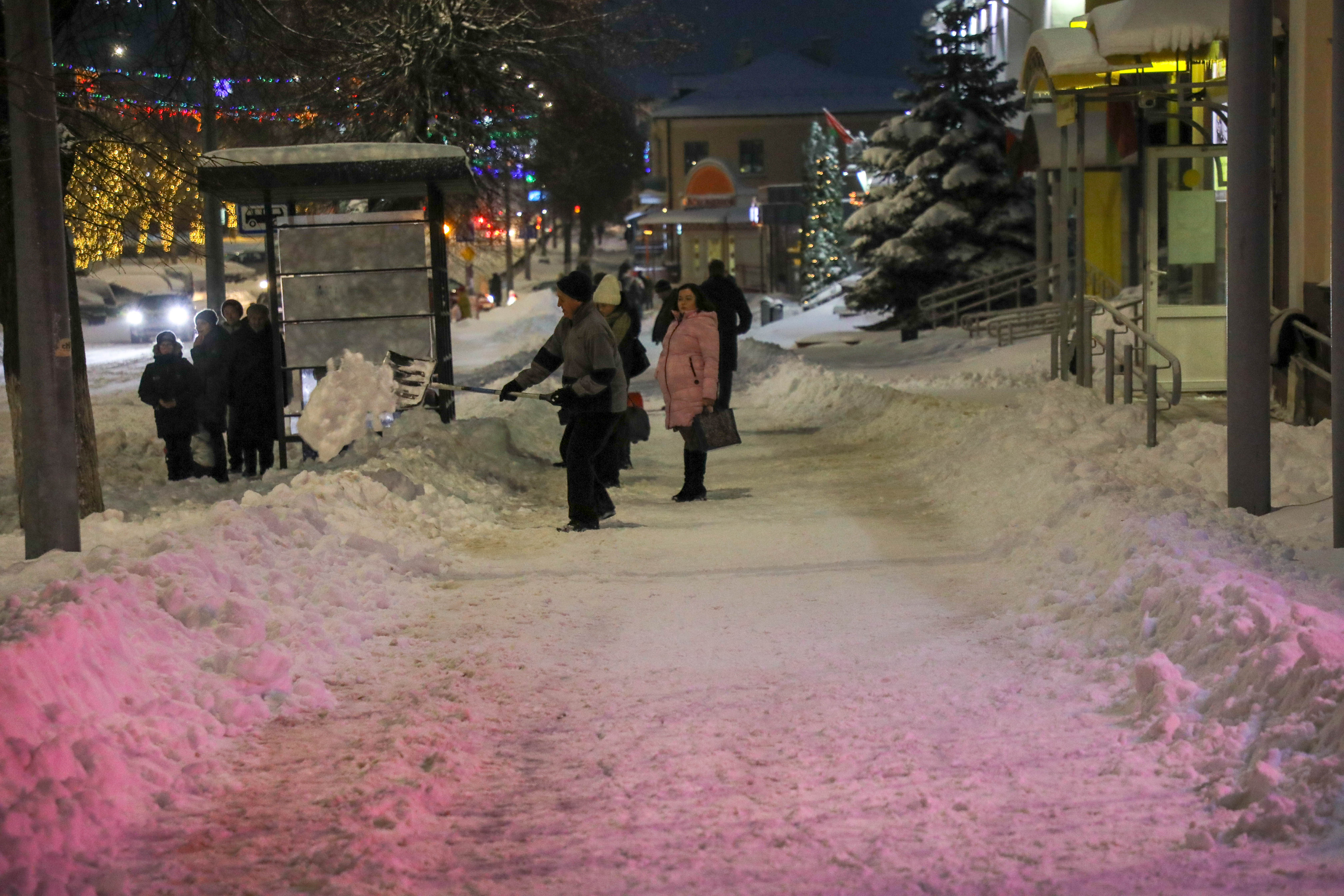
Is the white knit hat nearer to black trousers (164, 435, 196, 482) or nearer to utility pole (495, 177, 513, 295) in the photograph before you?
black trousers (164, 435, 196, 482)

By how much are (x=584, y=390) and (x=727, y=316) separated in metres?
5.25

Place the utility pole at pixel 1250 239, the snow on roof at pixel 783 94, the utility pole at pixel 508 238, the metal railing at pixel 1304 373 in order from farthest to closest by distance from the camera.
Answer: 1. the snow on roof at pixel 783 94
2. the utility pole at pixel 508 238
3. the metal railing at pixel 1304 373
4. the utility pole at pixel 1250 239

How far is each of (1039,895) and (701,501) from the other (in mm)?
7351

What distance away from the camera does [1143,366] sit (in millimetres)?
14070

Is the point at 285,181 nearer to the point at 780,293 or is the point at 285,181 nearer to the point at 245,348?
the point at 245,348

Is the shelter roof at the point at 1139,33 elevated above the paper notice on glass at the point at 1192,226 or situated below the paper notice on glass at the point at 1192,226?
above

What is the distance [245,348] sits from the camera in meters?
→ 13.3

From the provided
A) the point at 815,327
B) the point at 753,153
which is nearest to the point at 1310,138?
the point at 815,327

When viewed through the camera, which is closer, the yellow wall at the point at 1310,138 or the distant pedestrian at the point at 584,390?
the distant pedestrian at the point at 584,390

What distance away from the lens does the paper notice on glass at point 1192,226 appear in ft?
49.0

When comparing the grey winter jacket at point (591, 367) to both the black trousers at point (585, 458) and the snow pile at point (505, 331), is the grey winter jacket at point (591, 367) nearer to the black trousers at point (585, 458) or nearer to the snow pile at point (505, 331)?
the black trousers at point (585, 458)

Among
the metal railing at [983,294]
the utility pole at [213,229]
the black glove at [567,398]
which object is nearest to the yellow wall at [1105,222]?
the metal railing at [983,294]

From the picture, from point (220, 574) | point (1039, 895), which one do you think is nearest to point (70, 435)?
point (220, 574)

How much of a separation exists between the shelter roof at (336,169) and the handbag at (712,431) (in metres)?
3.74
